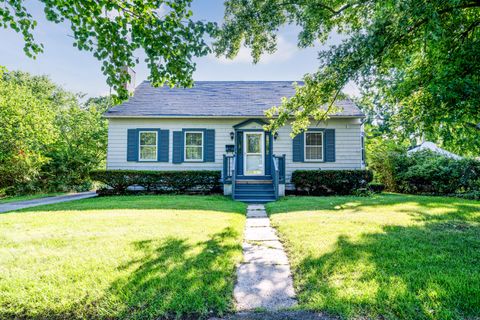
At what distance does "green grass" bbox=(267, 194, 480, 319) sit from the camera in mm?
2197

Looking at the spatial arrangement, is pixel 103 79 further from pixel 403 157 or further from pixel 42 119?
pixel 403 157

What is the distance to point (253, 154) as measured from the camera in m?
12.7

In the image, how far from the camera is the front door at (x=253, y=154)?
12609 millimetres

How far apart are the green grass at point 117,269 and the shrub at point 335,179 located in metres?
6.87

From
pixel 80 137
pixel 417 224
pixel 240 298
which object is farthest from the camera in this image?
pixel 80 137

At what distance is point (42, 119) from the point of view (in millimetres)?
13891

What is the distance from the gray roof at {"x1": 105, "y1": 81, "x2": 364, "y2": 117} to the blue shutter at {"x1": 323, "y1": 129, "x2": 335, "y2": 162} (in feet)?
2.88

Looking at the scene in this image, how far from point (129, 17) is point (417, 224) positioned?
6.15m

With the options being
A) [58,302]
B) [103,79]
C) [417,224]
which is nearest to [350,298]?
[58,302]

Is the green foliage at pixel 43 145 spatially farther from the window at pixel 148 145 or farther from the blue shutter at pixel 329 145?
the blue shutter at pixel 329 145

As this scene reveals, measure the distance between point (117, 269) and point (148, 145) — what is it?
A: 34.6 ft

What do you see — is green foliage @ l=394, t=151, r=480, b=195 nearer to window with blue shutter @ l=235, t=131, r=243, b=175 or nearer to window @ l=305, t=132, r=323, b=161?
window @ l=305, t=132, r=323, b=161

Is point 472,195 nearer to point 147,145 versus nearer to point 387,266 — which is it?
point 387,266

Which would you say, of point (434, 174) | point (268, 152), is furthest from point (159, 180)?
point (434, 174)
